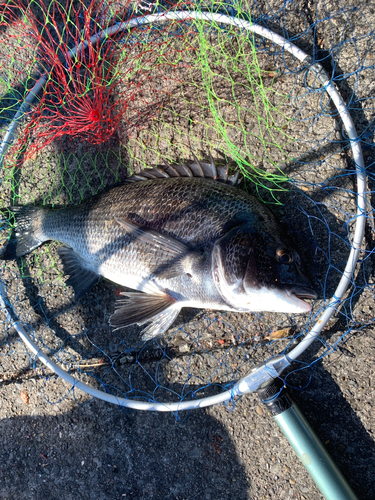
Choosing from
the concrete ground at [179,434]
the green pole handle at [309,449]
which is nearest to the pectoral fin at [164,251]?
the concrete ground at [179,434]

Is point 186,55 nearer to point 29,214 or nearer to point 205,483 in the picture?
point 29,214

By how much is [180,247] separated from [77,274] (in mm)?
948

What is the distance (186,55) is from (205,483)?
10.4 ft

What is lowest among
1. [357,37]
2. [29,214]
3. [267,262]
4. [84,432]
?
[84,432]

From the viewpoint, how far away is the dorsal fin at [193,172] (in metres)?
2.20

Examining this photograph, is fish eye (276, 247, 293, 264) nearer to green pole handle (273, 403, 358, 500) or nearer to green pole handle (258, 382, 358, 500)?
green pole handle (258, 382, 358, 500)

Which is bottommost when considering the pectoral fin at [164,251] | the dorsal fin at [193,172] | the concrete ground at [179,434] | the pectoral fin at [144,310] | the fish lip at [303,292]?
the concrete ground at [179,434]

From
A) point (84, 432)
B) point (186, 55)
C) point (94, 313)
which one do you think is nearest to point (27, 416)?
point (84, 432)

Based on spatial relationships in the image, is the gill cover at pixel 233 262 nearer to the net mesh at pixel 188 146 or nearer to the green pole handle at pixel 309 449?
the net mesh at pixel 188 146

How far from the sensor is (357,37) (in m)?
2.16

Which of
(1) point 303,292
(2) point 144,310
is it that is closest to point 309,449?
(1) point 303,292

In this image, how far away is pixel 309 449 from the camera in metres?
2.06

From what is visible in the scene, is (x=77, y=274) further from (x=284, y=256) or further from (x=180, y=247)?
(x=284, y=256)

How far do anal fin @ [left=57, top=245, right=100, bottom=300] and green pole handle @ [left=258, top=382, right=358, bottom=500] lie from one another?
1.43m
